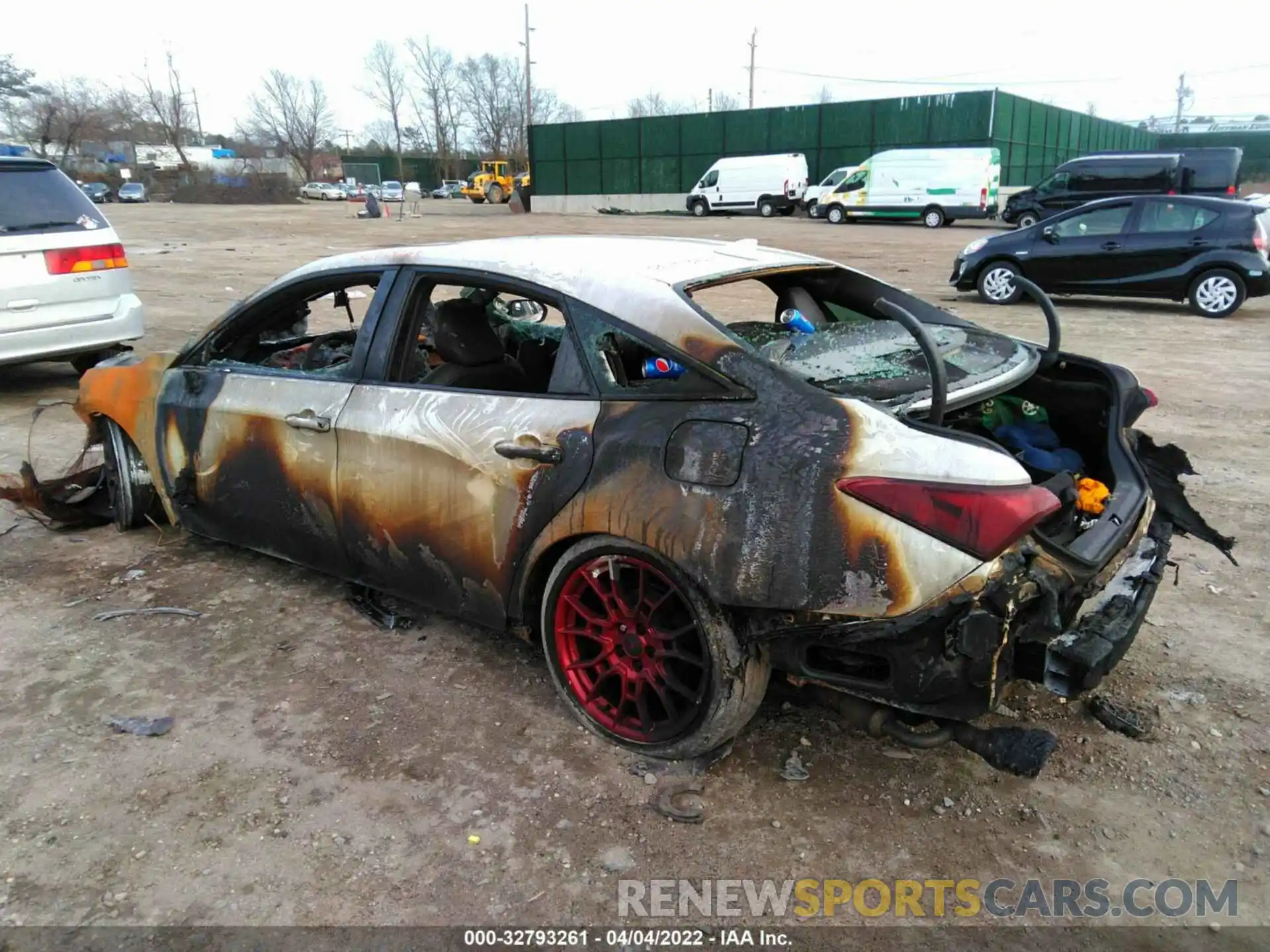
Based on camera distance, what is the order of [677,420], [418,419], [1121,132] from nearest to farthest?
[677,420], [418,419], [1121,132]

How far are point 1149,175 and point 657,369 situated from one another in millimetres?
23463

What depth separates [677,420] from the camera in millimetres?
2613

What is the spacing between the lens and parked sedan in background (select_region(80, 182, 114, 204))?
155ft

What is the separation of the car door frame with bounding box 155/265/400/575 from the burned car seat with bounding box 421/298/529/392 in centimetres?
24

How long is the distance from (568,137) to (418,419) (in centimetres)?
4148

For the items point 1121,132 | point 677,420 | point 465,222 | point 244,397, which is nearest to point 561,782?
point 677,420

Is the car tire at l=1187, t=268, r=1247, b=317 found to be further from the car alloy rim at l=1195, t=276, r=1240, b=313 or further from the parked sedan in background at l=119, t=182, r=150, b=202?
the parked sedan in background at l=119, t=182, r=150, b=202

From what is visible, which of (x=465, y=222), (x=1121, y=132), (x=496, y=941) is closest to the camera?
(x=496, y=941)

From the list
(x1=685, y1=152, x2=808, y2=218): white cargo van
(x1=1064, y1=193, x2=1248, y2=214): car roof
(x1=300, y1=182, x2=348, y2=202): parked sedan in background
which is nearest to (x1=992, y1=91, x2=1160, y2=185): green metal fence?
(x1=685, y1=152, x2=808, y2=218): white cargo van

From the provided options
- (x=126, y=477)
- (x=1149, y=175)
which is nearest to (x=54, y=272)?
(x=126, y=477)

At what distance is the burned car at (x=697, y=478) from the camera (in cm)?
232

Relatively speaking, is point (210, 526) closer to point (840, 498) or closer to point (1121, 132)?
point (840, 498)

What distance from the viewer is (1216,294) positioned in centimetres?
1148

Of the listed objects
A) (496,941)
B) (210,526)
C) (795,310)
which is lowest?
(496,941)
